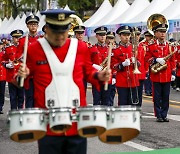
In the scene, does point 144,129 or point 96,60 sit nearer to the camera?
point 144,129

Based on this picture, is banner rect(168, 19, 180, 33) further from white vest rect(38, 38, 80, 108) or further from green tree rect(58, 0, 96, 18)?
green tree rect(58, 0, 96, 18)

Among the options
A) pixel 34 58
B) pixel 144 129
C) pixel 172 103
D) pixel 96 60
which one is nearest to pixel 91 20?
pixel 172 103

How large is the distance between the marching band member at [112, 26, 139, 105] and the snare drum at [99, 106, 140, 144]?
21.3 feet

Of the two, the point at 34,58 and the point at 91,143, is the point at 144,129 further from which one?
the point at 34,58


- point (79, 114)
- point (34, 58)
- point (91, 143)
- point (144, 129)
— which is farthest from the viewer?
point (144, 129)

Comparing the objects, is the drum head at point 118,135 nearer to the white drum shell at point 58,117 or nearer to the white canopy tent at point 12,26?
the white drum shell at point 58,117

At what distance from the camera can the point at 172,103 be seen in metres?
15.3

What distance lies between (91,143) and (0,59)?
17.6ft

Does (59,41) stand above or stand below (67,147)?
above

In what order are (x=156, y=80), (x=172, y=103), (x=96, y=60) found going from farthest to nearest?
(x=172, y=103)
(x=96, y=60)
(x=156, y=80)

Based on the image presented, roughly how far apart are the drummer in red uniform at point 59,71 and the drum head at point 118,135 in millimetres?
201

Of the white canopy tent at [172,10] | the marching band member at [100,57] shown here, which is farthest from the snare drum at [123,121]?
the white canopy tent at [172,10]

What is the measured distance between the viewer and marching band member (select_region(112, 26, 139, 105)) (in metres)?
11.5

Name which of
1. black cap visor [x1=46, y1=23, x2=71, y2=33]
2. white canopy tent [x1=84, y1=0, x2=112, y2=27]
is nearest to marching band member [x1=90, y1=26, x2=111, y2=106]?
black cap visor [x1=46, y1=23, x2=71, y2=33]
